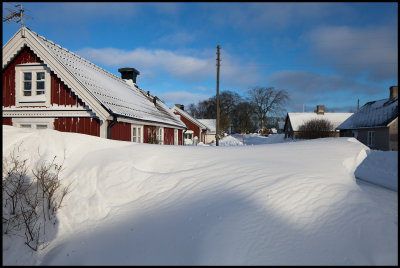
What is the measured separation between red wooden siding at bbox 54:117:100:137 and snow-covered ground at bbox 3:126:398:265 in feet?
11.5

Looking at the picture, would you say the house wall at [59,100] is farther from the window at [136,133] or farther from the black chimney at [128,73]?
the black chimney at [128,73]

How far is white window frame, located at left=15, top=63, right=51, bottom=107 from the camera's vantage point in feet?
29.0

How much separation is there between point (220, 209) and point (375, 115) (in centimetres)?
2425

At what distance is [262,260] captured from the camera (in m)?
2.35

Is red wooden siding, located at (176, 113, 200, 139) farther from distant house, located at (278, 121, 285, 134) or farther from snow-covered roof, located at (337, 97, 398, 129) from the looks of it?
distant house, located at (278, 121, 285, 134)

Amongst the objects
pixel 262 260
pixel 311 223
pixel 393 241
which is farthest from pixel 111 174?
pixel 393 241

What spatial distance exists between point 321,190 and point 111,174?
387cm

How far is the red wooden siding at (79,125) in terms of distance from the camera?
862cm

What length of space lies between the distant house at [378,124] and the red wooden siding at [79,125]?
840 inches

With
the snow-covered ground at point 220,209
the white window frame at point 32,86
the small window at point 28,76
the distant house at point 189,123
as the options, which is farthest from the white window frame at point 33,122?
the distant house at point 189,123

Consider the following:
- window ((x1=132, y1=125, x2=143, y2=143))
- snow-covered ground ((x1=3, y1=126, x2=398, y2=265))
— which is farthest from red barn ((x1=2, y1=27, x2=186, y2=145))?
snow-covered ground ((x1=3, y1=126, x2=398, y2=265))

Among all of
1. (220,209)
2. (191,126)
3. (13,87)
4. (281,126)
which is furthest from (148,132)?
(281,126)

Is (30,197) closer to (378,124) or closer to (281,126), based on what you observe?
(378,124)

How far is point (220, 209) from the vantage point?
10.1ft
